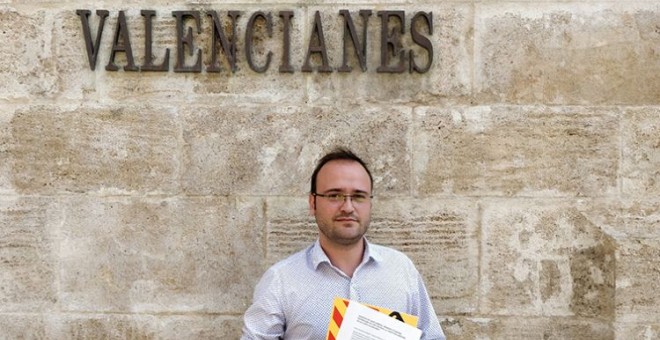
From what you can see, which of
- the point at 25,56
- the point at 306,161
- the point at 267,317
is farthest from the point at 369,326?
the point at 25,56

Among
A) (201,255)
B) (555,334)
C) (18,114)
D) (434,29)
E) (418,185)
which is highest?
(434,29)

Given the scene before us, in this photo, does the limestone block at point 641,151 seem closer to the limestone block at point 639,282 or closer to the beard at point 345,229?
the limestone block at point 639,282

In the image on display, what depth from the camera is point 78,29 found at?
4000 millimetres

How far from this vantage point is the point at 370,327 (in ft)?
9.61

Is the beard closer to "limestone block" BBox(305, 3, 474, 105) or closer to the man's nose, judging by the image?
the man's nose

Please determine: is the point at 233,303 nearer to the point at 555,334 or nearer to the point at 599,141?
the point at 555,334

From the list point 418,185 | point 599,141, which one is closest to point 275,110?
point 418,185

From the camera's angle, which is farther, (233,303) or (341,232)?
(233,303)

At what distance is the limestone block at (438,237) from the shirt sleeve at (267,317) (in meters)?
0.92

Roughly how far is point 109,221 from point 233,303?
74 cm

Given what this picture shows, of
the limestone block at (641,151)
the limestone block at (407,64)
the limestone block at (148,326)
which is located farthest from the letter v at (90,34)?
Answer: the limestone block at (641,151)

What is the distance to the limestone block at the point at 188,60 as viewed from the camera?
3963 millimetres

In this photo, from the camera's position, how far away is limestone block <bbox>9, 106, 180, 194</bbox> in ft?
13.1

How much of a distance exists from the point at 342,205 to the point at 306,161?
2.68 feet
